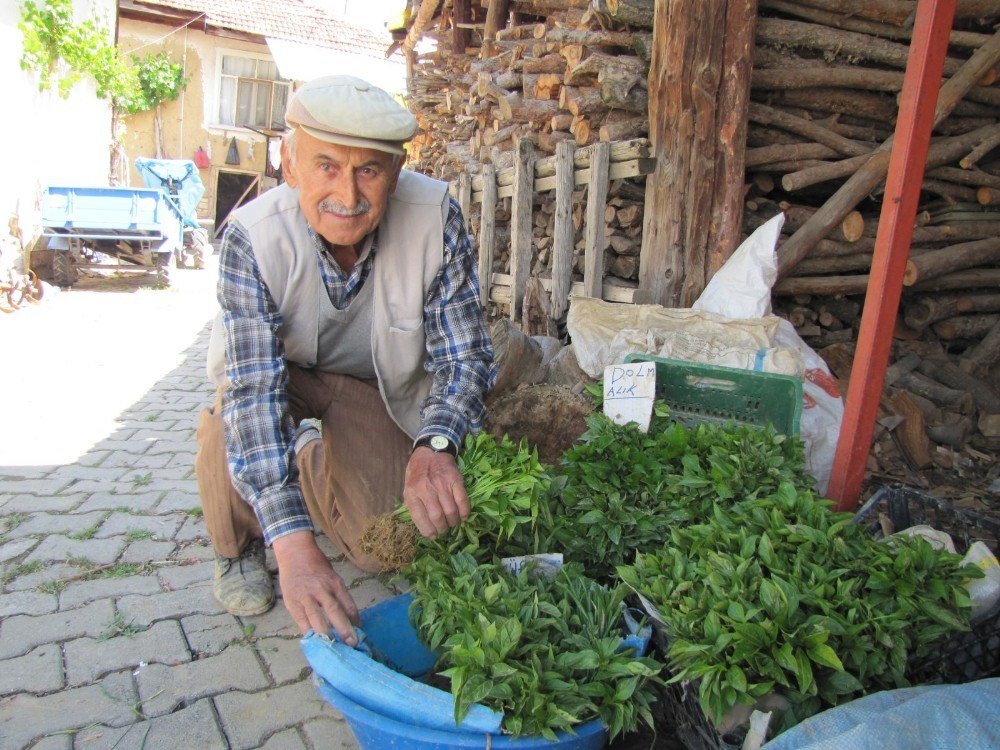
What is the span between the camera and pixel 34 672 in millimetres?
2410

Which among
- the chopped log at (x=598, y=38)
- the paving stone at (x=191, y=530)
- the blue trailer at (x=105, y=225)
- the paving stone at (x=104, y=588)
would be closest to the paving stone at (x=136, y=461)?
the paving stone at (x=191, y=530)

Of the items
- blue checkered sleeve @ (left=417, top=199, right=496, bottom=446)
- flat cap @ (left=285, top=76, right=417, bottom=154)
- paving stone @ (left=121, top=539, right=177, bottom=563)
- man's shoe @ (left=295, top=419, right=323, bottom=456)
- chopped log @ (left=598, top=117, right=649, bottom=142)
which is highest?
chopped log @ (left=598, top=117, right=649, bottom=142)

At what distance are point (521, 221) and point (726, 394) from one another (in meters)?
3.30

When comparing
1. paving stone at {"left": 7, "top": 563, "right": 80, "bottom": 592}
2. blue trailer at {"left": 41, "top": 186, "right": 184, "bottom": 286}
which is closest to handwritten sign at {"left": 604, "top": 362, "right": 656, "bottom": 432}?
paving stone at {"left": 7, "top": 563, "right": 80, "bottom": 592}

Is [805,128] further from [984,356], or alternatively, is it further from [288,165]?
[288,165]

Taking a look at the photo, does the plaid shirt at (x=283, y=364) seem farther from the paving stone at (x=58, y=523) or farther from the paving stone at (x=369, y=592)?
the paving stone at (x=58, y=523)

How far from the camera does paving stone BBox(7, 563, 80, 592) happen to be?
9.63ft

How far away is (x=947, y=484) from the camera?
422 cm

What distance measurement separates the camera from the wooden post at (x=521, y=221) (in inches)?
233

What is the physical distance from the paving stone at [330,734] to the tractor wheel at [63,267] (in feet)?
35.9

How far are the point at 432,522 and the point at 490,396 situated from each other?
1.78 m

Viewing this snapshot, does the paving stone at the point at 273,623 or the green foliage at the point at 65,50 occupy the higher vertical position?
the green foliage at the point at 65,50

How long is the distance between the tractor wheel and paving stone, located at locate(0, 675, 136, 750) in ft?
34.4

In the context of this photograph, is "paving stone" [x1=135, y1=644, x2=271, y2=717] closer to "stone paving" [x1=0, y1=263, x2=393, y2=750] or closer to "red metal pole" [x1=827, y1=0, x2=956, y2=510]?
"stone paving" [x1=0, y1=263, x2=393, y2=750]
